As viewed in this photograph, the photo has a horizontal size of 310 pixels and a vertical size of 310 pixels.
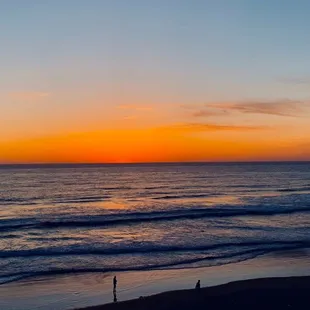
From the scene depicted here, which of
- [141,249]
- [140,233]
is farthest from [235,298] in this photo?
[140,233]

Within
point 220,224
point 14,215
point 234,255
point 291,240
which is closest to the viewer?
point 234,255

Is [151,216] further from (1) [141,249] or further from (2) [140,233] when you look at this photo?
(1) [141,249]

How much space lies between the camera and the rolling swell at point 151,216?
37312 mm

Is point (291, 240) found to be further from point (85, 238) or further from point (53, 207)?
point (53, 207)

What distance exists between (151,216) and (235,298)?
26166mm

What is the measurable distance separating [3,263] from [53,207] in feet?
86.2

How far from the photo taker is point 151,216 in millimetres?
43031

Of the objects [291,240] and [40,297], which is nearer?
[40,297]

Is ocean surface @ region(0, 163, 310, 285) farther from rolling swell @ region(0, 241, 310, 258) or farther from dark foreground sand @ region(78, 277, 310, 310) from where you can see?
dark foreground sand @ region(78, 277, 310, 310)

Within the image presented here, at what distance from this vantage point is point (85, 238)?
31.6 meters

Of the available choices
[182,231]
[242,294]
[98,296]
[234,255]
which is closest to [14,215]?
[182,231]

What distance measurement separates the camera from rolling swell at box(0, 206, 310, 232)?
37312 mm

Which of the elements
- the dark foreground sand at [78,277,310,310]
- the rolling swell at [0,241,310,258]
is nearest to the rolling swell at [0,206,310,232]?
the rolling swell at [0,241,310,258]

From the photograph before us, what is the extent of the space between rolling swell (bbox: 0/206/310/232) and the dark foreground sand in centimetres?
2086
